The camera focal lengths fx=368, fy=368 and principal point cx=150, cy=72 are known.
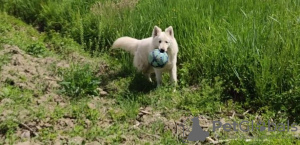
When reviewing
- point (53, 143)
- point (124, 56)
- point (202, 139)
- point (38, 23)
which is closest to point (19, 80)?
point (53, 143)

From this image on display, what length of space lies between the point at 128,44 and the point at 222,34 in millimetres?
1481

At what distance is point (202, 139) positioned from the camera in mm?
4090

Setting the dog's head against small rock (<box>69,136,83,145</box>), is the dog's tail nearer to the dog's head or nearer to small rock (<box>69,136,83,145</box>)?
the dog's head

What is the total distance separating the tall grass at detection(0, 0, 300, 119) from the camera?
15.8ft

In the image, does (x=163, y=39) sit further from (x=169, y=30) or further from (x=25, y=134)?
(x=25, y=134)

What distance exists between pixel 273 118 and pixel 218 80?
0.96 m

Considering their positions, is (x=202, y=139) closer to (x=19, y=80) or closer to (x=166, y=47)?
(x=166, y=47)

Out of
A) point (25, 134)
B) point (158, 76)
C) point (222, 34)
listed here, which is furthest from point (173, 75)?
point (25, 134)

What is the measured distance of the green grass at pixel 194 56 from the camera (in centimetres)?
466

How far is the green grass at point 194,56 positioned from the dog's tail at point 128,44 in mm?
142

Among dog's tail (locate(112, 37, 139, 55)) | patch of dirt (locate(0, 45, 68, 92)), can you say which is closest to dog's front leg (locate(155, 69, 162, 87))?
dog's tail (locate(112, 37, 139, 55))

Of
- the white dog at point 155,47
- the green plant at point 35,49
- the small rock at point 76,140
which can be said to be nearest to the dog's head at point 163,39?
the white dog at point 155,47

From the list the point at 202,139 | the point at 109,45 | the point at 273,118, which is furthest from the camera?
the point at 109,45

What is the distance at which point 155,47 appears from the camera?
512 centimetres
